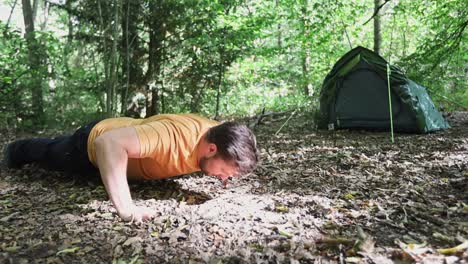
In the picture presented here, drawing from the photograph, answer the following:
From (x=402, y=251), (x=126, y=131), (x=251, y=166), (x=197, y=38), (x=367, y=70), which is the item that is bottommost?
(x=402, y=251)

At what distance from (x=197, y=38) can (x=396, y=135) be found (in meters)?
5.13

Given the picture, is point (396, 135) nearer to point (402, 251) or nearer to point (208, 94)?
point (402, 251)

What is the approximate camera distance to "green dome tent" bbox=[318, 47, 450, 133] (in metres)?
6.59

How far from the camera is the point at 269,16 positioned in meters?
9.54

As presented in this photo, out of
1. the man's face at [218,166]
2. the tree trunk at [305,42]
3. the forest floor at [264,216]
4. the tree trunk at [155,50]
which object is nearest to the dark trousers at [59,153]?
the forest floor at [264,216]

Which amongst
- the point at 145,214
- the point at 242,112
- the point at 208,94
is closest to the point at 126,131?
the point at 145,214

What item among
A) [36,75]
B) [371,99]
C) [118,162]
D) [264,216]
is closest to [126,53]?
[36,75]

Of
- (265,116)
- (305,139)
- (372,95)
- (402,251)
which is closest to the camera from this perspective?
(402,251)

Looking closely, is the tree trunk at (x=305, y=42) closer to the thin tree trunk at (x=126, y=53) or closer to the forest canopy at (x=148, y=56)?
the forest canopy at (x=148, y=56)

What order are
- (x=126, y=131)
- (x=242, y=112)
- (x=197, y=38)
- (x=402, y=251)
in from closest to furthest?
(x=402, y=251) < (x=126, y=131) < (x=197, y=38) < (x=242, y=112)

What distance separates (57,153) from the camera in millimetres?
3738

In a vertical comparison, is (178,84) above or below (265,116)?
above

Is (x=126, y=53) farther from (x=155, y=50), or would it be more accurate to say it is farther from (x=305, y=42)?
(x=305, y=42)

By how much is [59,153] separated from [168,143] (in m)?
1.55
